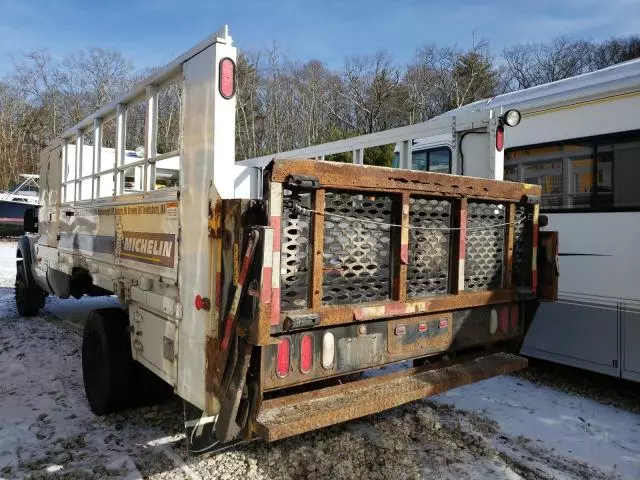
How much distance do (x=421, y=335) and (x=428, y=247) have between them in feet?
1.81

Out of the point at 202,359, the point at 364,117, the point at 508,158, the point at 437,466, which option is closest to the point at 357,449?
the point at 437,466

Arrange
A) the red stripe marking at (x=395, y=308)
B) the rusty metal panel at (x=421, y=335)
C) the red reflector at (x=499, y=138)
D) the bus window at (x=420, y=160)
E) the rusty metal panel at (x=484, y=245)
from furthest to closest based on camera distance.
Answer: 1. the bus window at (x=420, y=160)
2. the red reflector at (x=499, y=138)
3. the rusty metal panel at (x=484, y=245)
4. the rusty metal panel at (x=421, y=335)
5. the red stripe marking at (x=395, y=308)

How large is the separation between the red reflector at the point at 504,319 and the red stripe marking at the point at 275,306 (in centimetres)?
196

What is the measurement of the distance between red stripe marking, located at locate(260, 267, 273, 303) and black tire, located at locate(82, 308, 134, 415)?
190 centimetres

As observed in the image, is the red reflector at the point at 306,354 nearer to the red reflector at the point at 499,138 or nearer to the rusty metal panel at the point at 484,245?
the rusty metal panel at the point at 484,245

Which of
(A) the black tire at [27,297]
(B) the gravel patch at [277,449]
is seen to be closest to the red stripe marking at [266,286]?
(B) the gravel patch at [277,449]

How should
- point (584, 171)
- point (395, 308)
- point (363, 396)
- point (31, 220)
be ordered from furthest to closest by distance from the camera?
point (31, 220) → point (584, 171) → point (395, 308) → point (363, 396)

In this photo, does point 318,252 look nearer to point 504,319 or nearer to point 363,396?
point 363,396

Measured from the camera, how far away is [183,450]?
140 inches

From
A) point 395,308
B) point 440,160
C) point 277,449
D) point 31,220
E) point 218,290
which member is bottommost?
point 277,449

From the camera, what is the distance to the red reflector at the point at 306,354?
2.75 metres

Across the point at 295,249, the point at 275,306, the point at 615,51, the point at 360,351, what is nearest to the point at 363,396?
the point at 360,351

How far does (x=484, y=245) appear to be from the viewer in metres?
3.65

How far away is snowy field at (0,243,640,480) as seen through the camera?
10.9 feet
